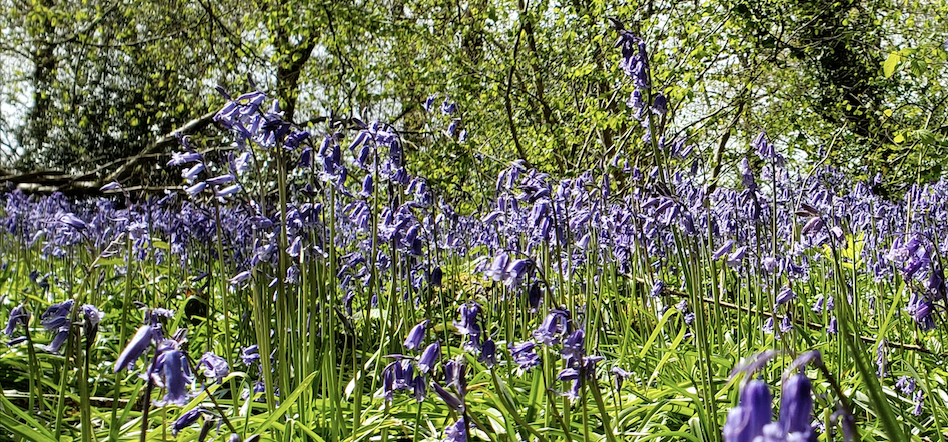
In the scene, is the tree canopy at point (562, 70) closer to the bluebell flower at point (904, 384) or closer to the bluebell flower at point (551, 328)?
the bluebell flower at point (904, 384)

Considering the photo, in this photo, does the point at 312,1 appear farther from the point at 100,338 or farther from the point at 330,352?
the point at 330,352

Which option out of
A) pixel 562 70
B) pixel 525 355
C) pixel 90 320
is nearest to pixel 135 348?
pixel 90 320

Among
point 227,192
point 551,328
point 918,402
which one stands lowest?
point 918,402

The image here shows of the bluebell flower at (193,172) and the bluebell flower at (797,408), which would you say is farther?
the bluebell flower at (193,172)

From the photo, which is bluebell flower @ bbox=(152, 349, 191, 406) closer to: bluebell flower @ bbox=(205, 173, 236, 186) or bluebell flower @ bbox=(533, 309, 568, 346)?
bluebell flower @ bbox=(533, 309, 568, 346)

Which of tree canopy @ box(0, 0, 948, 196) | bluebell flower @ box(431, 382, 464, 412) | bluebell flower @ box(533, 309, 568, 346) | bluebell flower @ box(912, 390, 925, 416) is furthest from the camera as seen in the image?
tree canopy @ box(0, 0, 948, 196)

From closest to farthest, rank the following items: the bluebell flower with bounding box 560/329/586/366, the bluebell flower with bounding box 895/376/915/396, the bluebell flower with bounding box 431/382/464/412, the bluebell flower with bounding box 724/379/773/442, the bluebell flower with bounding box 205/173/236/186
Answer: the bluebell flower with bounding box 724/379/773/442 < the bluebell flower with bounding box 431/382/464/412 < the bluebell flower with bounding box 560/329/586/366 < the bluebell flower with bounding box 205/173/236/186 < the bluebell flower with bounding box 895/376/915/396

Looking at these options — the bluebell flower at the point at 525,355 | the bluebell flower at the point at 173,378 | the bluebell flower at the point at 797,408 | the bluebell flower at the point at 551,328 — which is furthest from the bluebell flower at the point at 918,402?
the bluebell flower at the point at 173,378

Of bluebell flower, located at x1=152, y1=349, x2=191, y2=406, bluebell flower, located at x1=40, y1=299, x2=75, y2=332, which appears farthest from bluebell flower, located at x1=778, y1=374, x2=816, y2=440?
bluebell flower, located at x1=40, y1=299, x2=75, y2=332

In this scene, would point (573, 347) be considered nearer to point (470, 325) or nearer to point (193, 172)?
point (470, 325)

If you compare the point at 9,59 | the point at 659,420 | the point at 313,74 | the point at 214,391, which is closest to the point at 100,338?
the point at 214,391

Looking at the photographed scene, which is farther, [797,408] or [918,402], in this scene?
[918,402]

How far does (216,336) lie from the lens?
15.9 feet

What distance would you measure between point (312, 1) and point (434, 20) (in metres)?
1.55
